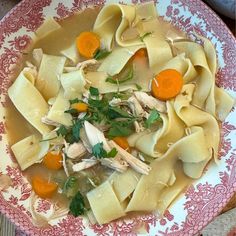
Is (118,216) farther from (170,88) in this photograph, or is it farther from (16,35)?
(16,35)

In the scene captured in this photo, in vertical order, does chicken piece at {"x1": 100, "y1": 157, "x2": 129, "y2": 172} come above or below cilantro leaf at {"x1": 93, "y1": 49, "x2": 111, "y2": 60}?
below

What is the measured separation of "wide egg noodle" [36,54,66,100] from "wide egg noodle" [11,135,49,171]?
0.27m

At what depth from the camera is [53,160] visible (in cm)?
299

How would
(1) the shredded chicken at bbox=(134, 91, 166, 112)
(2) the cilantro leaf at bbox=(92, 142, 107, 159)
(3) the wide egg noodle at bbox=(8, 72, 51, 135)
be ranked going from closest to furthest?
(2) the cilantro leaf at bbox=(92, 142, 107, 159) < (1) the shredded chicken at bbox=(134, 91, 166, 112) < (3) the wide egg noodle at bbox=(8, 72, 51, 135)

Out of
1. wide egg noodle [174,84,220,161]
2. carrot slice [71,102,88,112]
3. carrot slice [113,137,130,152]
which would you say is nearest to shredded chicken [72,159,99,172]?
carrot slice [113,137,130,152]

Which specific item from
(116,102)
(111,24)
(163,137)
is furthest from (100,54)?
(163,137)

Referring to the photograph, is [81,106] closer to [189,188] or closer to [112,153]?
[112,153]

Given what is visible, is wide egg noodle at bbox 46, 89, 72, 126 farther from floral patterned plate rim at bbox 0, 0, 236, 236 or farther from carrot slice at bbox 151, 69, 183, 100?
carrot slice at bbox 151, 69, 183, 100

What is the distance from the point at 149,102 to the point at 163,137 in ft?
0.63

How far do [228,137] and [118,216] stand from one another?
2.23ft

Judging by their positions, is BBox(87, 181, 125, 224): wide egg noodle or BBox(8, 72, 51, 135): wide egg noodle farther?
BBox(8, 72, 51, 135): wide egg noodle

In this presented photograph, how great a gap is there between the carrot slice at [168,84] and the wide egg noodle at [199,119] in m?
0.04

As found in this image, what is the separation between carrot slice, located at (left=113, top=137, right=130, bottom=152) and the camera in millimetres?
2957

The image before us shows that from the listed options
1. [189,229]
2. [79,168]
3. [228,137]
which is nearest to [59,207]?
[79,168]
